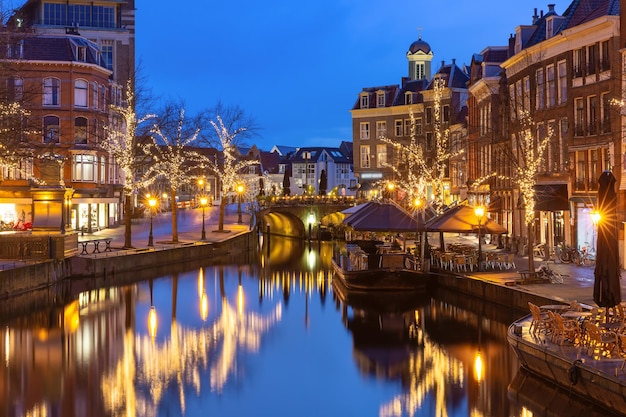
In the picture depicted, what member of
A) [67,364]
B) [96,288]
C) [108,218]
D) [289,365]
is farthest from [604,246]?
[108,218]

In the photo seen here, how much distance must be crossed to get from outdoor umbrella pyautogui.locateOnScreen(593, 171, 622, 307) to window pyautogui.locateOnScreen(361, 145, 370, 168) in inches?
3132

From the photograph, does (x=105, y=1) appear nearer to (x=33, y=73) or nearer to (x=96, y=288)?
(x=33, y=73)

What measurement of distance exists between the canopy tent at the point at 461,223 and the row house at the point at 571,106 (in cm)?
172

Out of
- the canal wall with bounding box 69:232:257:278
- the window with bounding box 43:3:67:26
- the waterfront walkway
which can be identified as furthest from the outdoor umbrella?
the window with bounding box 43:3:67:26

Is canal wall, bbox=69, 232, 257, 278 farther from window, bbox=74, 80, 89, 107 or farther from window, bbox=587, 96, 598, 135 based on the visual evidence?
window, bbox=587, 96, 598, 135

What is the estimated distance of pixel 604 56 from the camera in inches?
1564

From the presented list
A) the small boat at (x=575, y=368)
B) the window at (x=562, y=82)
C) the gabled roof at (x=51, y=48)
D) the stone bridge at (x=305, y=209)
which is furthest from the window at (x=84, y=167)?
the small boat at (x=575, y=368)

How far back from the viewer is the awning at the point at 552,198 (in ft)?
145

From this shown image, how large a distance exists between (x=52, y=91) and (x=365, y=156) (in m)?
46.8

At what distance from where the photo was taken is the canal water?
20031 mm

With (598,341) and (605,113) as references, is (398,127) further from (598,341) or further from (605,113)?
(598,341)

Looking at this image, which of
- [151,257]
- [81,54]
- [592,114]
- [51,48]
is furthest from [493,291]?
[51,48]

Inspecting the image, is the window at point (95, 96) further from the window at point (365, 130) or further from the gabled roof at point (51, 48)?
the window at point (365, 130)

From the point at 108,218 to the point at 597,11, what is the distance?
145 feet
